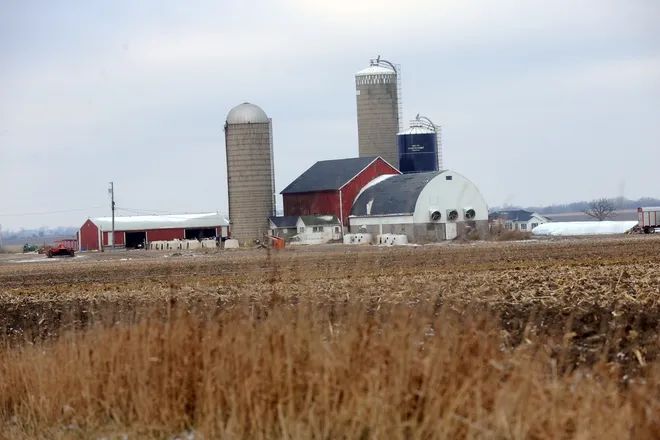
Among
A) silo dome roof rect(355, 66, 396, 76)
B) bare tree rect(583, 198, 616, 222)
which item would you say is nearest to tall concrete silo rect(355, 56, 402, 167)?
silo dome roof rect(355, 66, 396, 76)

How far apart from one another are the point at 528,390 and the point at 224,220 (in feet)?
266

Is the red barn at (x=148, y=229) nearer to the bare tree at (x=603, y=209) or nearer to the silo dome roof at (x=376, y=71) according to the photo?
the silo dome roof at (x=376, y=71)

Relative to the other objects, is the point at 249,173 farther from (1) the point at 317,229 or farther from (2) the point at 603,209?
(2) the point at 603,209

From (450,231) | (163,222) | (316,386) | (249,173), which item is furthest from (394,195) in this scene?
(316,386)

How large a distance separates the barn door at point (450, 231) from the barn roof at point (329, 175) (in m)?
8.58

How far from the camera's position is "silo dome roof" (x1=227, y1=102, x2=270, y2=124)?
7538cm

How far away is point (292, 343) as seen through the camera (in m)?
8.73

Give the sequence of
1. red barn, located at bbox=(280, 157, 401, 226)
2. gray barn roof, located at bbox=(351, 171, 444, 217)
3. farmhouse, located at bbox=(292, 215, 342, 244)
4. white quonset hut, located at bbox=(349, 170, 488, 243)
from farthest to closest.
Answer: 1. red barn, located at bbox=(280, 157, 401, 226)
2. farmhouse, located at bbox=(292, 215, 342, 244)
3. gray barn roof, located at bbox=(351, 171, 444, 217)
4. white quonset hut, located at bbox=(349, 170, 488, 243)

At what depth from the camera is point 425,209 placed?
64.4 m

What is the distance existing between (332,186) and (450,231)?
9599mm

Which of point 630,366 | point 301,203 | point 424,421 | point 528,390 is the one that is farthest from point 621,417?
point 301,203

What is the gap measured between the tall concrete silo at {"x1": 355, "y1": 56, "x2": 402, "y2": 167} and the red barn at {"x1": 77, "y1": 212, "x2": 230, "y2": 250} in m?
15.4

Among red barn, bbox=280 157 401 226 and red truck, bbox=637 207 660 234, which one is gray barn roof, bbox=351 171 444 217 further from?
red truck, bbox=637 207 660 234

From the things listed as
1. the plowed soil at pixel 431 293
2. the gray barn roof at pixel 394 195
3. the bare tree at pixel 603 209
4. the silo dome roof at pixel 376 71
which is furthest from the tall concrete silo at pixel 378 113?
the bare tree at pixel 603 209
